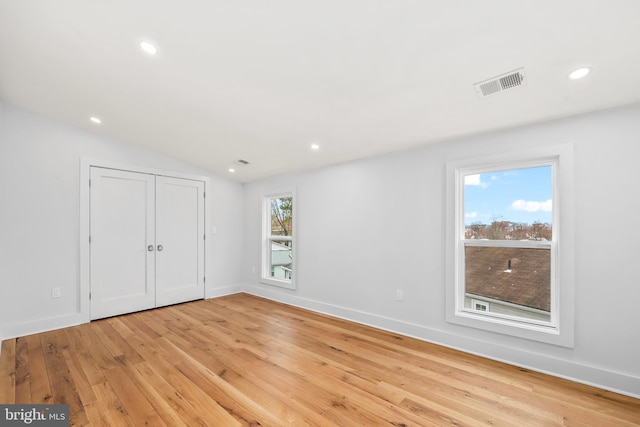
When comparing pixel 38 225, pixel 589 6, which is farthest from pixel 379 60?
pixel 38 225

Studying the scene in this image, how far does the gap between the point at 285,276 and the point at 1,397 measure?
3498mm

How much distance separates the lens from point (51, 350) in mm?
2938

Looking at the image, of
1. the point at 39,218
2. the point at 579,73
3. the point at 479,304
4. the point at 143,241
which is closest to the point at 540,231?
the point at 479,304

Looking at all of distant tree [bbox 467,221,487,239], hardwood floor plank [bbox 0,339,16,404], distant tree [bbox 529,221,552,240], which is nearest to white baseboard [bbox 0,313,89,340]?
hardwood floor plank [bbox 0,339,16,404]

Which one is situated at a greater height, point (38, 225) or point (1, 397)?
point (38, 225)

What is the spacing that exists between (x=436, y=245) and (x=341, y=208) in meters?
1.43

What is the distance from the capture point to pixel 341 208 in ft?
13.5

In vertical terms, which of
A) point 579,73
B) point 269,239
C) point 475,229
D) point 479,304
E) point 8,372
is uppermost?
point 579,73

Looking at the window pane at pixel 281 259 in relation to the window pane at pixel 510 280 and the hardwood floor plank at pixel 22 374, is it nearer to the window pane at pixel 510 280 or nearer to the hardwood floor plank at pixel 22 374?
the window pane at pixel 510 280

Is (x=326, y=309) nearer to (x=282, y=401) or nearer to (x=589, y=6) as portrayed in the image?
(x=282, y=401)

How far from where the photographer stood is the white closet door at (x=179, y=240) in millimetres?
4527

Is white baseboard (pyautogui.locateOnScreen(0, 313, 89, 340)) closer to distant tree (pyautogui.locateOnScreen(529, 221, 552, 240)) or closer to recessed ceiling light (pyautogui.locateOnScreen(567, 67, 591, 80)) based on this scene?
distant tree (pyautogui.locateOnScreen(529, 221, 552, 240))

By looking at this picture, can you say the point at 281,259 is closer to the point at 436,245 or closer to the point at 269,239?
the point at 269,239

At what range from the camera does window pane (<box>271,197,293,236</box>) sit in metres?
5.07
